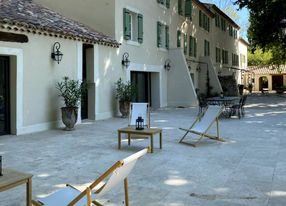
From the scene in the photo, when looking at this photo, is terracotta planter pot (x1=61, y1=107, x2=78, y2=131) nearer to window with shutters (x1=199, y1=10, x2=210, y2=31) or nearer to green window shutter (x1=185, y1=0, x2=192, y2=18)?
green window shutter (x1=185, y1=0, x2=192, y2=18)

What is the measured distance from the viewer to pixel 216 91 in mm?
25719

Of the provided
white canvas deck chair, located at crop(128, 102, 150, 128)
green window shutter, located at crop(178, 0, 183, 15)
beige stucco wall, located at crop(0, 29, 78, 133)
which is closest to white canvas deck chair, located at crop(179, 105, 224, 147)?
white canvas deck chair, located at crop(128, 102, 150, 128)

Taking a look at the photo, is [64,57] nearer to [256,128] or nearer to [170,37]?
[256,128]

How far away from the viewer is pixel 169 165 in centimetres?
650

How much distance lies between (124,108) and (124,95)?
21.9 inches

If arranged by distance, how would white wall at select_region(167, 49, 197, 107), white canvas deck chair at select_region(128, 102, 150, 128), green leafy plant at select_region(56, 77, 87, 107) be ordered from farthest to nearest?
white wall at select_region(167, 49, 197, 107) < green leafy plant at select_region(56, 77, 87, 107) < white canvas deck chair at select_region(128, 102, 150, 128)

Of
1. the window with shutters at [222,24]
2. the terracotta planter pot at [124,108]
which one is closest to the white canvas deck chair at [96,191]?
the terracotta planter pot at [124,108]

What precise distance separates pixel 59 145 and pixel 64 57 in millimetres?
4339

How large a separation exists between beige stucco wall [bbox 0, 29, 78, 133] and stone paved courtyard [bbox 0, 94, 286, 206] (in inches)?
25.5

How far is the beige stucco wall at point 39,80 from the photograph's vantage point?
10438mm

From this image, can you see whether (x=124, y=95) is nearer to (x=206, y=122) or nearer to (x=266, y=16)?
(x=206, y=122)

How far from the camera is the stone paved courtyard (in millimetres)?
4766

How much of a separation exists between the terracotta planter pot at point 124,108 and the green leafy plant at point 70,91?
3054 millimetres

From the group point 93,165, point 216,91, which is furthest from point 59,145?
point 216,91
